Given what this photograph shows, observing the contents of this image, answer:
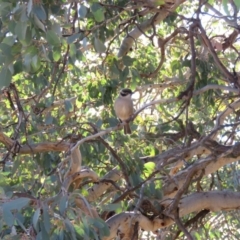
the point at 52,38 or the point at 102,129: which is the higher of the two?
the point at 52,38

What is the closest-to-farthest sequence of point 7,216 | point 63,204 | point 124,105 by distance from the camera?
point 7,216 → point 63,204 → point 124,105

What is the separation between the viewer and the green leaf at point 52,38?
287cm

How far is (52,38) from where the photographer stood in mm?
2875

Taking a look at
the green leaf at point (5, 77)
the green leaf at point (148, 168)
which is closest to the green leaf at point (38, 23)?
the green leaf at point (5, 77)

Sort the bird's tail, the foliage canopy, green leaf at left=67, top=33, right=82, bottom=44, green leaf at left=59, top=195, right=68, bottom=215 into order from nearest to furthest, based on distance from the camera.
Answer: green leaf at left=59, top=195, right=68, bottom=215 < the foliage canopy < green leaf at left=67, top=33, right=82, bottom=44 < the bird's tail

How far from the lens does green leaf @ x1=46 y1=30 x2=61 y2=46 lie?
9.43ft

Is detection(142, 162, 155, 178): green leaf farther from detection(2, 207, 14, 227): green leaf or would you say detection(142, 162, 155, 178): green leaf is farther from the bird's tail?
detection(2, 207, 14, 227): green leaf

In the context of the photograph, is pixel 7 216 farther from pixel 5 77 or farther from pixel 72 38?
pixel 72 38

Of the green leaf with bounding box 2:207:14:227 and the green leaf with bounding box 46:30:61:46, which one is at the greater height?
the green leaf with bounding box 46:30:61:46

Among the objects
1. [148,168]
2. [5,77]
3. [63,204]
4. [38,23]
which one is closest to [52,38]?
[38,23]

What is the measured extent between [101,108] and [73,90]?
0.40m

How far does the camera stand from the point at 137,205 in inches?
168

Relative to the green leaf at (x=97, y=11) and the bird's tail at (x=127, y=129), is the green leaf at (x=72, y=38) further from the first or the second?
the bird's tail at (x=127, y=129)

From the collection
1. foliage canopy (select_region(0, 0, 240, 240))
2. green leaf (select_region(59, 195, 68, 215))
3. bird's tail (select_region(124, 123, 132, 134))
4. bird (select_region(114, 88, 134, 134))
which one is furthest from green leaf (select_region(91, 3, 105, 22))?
bird (select_region(114, 88, 134, 134))
